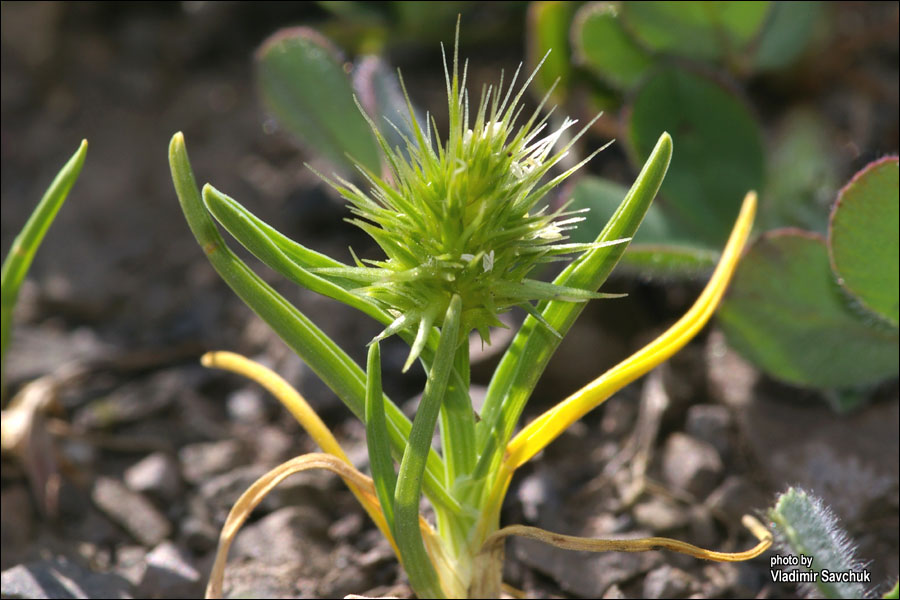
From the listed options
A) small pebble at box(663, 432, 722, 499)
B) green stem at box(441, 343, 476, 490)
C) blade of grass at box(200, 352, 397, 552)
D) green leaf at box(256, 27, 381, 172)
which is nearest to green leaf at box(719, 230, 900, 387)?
small pebble at box(663, 432, 722, 499)

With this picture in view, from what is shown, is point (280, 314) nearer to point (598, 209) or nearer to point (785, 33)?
point (598, 209)

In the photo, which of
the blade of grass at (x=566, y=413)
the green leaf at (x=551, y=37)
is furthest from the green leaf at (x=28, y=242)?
the green leaf at (x=551, y=37)

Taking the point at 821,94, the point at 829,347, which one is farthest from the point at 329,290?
the point at 821,94

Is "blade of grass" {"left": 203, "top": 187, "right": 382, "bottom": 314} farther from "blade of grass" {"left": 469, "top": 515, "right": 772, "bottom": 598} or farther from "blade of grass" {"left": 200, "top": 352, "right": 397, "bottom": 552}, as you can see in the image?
"blade of grass" {"left": 469, "top": 515, "right": 772, "bottom": 598}

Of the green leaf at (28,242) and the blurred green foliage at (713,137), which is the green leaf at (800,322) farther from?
the green leaf at (28,242)

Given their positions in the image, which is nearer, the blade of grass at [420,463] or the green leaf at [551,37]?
the blade of grass at [420,463]

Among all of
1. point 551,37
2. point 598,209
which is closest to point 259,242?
point 598,209
